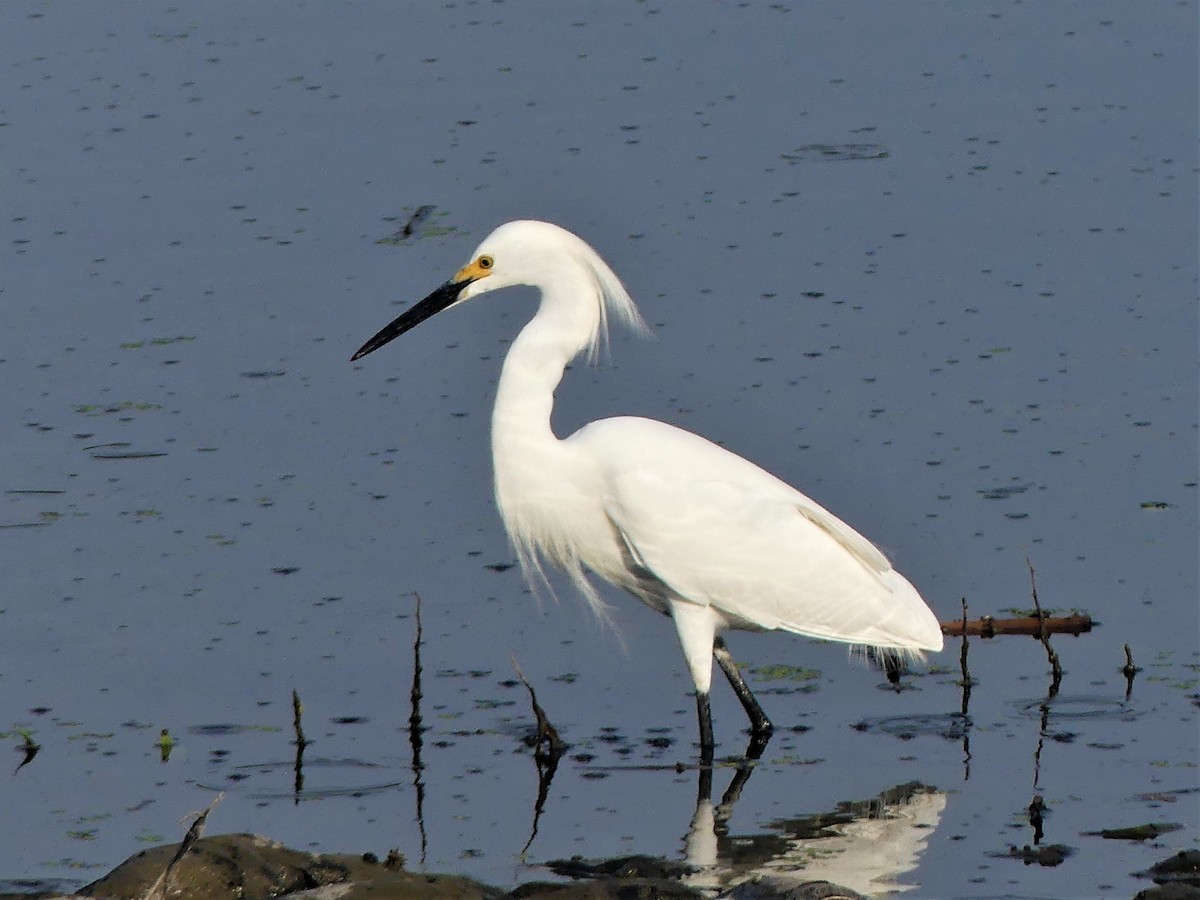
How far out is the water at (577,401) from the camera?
622 cm

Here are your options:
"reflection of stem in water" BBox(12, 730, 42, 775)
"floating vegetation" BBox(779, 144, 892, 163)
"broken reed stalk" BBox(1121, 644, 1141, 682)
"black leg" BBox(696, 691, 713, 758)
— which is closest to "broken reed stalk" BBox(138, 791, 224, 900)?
"reflection of stem in water" BBox(12, 730, 42, 775)

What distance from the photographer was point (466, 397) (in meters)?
9.16


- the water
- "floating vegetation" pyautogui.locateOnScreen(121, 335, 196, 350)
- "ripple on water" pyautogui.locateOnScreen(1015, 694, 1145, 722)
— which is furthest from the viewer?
"floating vegetation" pyautogui.locateOnScreen(121, 335, 196, 350)

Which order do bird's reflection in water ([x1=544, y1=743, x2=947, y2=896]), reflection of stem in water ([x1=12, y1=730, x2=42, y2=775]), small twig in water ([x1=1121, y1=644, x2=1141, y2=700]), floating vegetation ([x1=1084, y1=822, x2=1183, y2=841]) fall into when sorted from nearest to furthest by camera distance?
bird's reflection in water ([x1=544, y1=743, x2=947, y2=896]), floating vegetation ([x1=1084, y1=822, x2=1183, y2=841]), reflection of stem in water ([x1=12, y1=730, x2=42, y2=775]), small twig in water ([x1=1121, y1=644, x2=1141, y2=700])

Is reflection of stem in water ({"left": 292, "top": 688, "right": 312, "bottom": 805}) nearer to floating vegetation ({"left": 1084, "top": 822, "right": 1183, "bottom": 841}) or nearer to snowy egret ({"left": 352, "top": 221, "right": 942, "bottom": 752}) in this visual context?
snowy egret ({"left": 352, "top": 221, "right": 942, "bottom": 752})

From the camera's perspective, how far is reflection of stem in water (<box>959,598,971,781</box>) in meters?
6.32

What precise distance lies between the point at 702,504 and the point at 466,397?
8.70ft

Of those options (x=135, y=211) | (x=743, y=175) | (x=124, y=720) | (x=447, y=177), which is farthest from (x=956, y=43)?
(x=124, y=720)

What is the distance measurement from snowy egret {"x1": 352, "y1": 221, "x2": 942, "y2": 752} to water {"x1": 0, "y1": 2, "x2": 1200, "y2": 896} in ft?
1.04

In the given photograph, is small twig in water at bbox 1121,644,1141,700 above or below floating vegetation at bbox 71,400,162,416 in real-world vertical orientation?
below

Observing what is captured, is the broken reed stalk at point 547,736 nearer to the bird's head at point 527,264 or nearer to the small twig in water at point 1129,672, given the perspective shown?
the bird's head at point 527,264

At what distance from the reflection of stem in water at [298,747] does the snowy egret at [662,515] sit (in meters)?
1.02

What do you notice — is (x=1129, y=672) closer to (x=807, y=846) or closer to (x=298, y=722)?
(x=807, y=846)

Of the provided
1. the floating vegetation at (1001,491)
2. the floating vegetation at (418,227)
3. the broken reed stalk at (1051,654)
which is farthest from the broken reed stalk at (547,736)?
the floating vegetation at (418,227)
